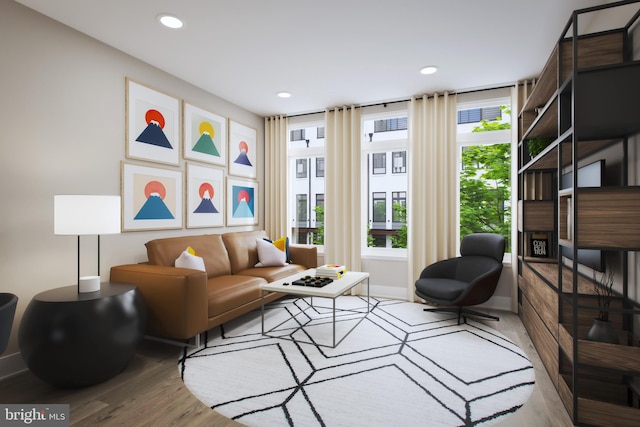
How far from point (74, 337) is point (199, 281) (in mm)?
842

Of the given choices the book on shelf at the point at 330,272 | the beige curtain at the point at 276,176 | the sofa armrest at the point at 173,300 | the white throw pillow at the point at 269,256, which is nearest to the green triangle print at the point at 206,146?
the beige curtain at the point at 276,176

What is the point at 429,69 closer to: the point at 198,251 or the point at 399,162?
the point at 399,162

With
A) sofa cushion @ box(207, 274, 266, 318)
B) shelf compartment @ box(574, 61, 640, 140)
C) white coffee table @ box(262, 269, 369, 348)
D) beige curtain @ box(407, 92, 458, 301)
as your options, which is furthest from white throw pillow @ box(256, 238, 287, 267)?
shelf compartment @ box(574, 61, 640, 140)

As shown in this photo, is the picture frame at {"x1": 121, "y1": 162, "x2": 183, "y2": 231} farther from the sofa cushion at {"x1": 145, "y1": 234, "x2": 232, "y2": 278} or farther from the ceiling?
the ceiling

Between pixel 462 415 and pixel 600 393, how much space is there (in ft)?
2.86

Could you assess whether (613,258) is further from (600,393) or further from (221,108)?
(221,108)

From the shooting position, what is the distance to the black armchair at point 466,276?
3.29 m

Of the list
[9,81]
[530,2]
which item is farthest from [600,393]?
[9,81]

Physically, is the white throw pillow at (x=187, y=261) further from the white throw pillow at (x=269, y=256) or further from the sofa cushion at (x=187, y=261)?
the white throw pillow at (x=269, y=256)

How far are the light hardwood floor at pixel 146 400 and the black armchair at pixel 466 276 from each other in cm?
83

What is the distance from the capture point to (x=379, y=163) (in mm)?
4742

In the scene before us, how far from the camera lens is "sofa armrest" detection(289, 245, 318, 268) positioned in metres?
4.51

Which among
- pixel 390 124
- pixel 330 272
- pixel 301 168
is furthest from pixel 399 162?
pixel 330 272

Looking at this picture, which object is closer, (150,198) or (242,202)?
(150,198)
